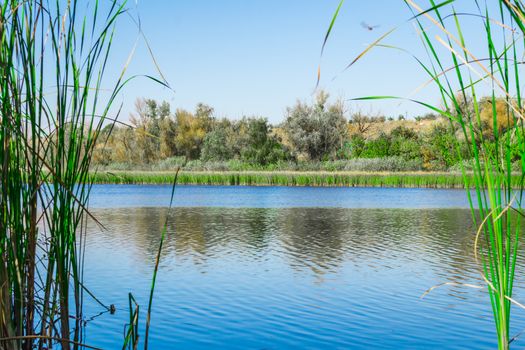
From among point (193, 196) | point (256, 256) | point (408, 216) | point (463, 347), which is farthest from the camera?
point (193, 196)

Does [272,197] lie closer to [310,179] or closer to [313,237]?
[310,179]

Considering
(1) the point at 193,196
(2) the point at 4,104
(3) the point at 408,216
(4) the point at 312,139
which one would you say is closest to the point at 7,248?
(2) the point at 4,104

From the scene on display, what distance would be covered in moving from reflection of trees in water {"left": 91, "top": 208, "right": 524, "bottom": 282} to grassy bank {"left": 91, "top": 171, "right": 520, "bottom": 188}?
8051 millimetres

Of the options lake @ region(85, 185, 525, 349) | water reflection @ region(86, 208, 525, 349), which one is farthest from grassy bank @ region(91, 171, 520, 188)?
water reflection @ region(86, 208, 525, 349)

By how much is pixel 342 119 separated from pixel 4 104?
30.6 meters

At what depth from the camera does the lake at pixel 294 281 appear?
4031 millimetres

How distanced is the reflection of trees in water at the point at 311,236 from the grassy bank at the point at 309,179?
317 inches

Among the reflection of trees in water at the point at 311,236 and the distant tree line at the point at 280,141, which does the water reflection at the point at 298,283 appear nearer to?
the reflection of trees in water at the point at 311,236

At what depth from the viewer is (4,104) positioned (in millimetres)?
1888

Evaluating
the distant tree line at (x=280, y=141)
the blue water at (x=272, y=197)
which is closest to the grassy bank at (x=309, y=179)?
the blue water at (x=272, y=197)

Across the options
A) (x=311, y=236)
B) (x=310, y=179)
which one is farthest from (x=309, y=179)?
(x=311, y=236)

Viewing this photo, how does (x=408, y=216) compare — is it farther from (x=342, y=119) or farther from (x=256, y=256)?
(x=342, y=119)

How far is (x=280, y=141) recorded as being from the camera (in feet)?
103

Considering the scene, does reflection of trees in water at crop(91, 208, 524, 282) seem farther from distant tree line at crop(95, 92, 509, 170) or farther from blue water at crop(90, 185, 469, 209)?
distant tree line at crop(95, 92, 509, 170)
